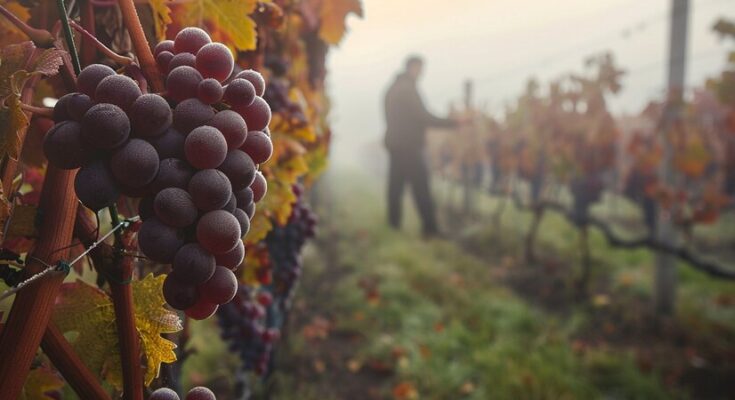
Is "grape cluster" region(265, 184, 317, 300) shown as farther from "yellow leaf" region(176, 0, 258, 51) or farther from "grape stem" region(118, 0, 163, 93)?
"grape stem" region(118, 0, 163, 93)

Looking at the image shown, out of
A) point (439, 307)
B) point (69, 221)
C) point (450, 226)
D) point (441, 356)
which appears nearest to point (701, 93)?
point (450, 226)

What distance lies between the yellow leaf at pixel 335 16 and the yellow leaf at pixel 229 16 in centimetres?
76

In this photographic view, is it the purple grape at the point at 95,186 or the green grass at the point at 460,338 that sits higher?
the purple grape at the point at 95,186

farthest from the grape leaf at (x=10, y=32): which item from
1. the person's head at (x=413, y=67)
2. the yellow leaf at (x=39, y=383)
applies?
the person's head at (x=413, y=67)

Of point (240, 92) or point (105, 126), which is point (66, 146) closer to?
point (105, 126)

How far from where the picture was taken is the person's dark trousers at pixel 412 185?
7.64m

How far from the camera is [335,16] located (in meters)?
1.65

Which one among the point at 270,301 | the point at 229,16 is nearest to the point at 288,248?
the point at 270,301

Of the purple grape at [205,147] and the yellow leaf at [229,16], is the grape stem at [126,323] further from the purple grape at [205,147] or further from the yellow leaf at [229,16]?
the yellow leaf at [229,16]

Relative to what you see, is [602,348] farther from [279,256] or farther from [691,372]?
[279,256]

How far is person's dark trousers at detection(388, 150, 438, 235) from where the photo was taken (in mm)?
7637

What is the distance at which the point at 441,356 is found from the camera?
3.51 m

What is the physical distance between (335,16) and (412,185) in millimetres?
6236

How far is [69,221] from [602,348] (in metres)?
3.99
